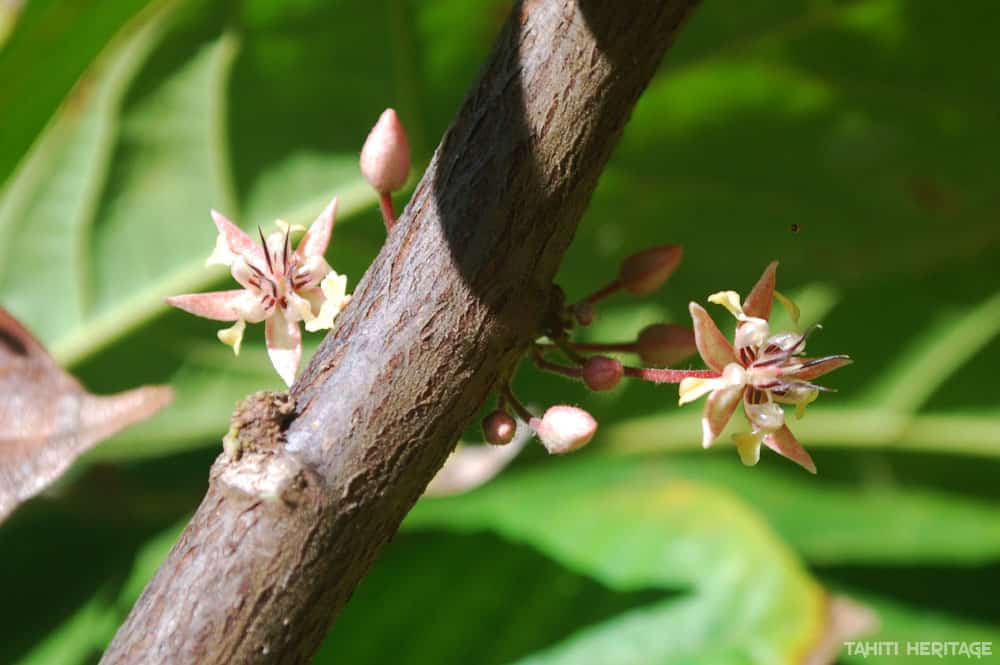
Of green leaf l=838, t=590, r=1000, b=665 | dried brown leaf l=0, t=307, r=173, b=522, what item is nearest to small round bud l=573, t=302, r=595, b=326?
dried brown leaf l=0, t=307, r=173, b=522

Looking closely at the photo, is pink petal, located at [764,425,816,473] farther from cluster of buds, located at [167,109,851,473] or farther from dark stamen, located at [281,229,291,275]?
dark stamen, located at [281,229,291,275]

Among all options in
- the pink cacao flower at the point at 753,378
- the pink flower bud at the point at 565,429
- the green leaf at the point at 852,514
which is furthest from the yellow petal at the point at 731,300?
the green leaf at the point at 852,514

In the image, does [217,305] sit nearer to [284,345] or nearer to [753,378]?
[284,345]

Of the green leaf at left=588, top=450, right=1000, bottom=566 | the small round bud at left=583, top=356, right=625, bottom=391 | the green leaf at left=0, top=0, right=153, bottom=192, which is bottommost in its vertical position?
the green leaf at left=588, top=450, right=1000, bottom=566

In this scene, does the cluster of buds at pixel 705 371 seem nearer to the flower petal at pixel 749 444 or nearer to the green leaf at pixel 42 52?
the flower petal at pixel 749 444

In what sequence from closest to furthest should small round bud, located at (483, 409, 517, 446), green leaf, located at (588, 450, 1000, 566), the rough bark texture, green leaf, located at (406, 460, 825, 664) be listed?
1. the rough bark texture
2. small round bud, located at (483, 409, 517, 446)
3. green leaf, located at (406, 460, 825, 664)
4. green leaf, located at (588, 450, 1000, 566)

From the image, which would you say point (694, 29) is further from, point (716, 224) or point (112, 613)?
point (112, 613)

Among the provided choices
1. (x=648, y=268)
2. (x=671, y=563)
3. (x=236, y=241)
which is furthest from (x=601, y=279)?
(x=236, y=241)
